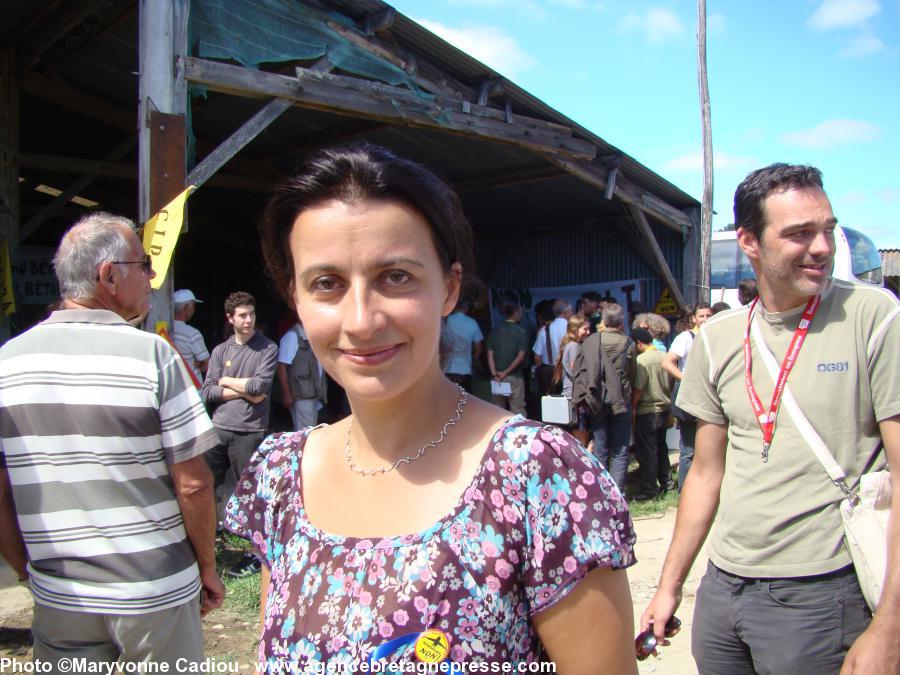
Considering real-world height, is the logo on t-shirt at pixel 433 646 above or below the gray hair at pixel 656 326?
below

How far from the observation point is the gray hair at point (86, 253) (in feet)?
8.54

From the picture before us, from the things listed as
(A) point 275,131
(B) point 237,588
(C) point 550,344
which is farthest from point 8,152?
(C) point 550,344

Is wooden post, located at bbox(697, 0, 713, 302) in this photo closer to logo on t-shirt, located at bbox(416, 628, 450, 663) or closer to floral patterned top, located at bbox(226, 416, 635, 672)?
floral patterned top, located at bbox(226, 416, 635, 672)

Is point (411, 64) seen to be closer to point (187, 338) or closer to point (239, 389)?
point (187, 338)

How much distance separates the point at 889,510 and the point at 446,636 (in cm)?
138

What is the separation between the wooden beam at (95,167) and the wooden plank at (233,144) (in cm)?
291

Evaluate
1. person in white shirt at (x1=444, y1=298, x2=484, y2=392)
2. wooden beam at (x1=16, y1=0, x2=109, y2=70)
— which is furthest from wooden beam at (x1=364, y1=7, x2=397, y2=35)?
person in white shirt at (x1=444, y1=298, x2=484, y2=392)

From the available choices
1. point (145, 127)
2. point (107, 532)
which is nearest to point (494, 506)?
point (107, 532)

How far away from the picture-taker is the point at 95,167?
29.7ft

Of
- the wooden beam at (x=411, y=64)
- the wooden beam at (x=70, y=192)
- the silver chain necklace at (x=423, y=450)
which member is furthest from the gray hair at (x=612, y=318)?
the wooden beam at (x=70, y=192)

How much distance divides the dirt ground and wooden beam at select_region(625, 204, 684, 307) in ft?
17.7

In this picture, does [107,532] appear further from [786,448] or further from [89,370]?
[786,448]

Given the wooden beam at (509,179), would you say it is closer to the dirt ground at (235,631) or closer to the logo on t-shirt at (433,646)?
the dirt ground at (235,631)

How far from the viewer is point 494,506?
1225mm
